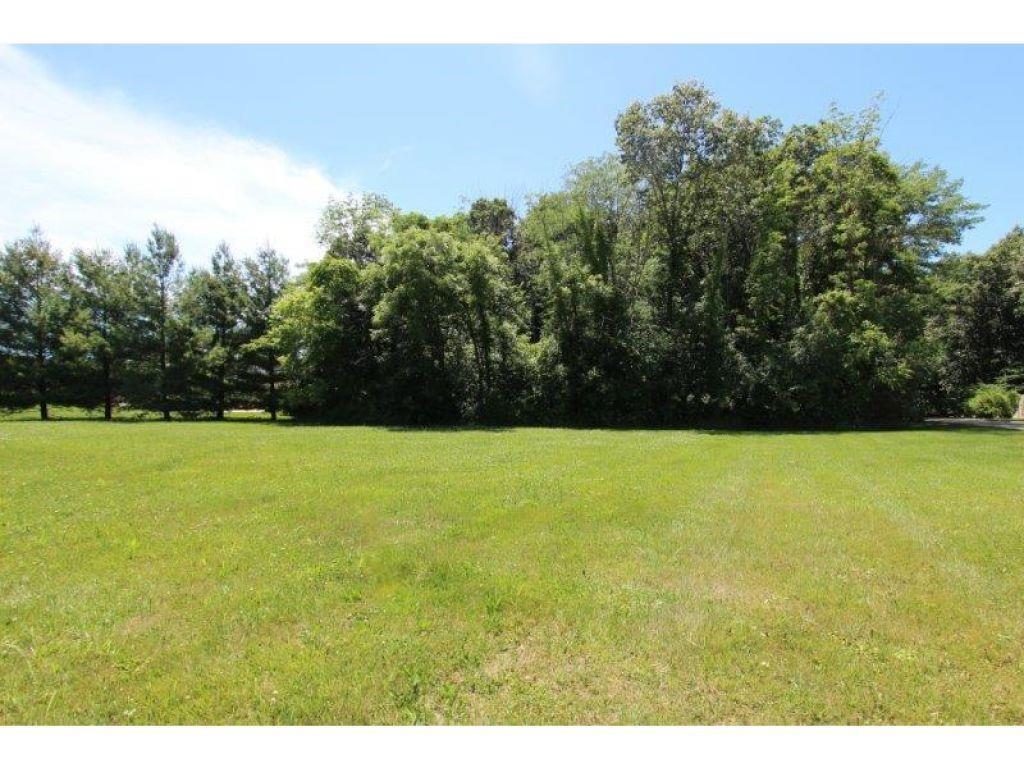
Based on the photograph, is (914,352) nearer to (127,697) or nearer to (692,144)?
(692,144)

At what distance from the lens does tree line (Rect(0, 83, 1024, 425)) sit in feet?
88.6

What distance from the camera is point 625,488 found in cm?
1018

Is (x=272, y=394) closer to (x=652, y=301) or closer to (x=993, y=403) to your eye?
(x=652, y=301)

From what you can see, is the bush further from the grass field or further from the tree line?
the grass field

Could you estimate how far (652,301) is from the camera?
31.8 meters

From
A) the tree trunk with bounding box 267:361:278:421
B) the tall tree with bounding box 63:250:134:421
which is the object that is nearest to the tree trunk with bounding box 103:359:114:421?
the tall tree with bounding box 63:250:134:421

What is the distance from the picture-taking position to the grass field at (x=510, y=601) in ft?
11.8

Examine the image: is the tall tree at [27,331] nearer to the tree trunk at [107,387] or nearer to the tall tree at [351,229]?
the tree trunk at [107,387]

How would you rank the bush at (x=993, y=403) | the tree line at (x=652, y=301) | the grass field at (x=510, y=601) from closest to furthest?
1. the grass field at (x=510, y=601)
2. the tree line at (x=652, y=301)
3. the bush at (x=993, y=403)

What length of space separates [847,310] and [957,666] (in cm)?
2619

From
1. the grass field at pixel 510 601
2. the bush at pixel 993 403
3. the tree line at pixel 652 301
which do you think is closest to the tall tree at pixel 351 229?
the tree line at pixel 652 301

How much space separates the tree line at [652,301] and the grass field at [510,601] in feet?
59.4

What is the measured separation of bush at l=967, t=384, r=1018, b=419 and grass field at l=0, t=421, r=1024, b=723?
31.6 metres

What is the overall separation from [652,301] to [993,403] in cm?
2372
